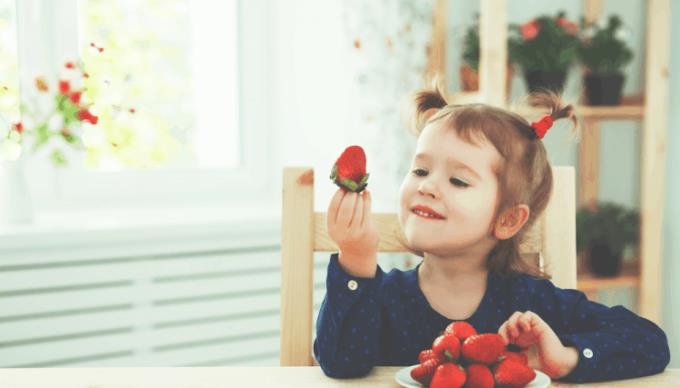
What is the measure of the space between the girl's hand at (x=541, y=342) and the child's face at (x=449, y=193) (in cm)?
13

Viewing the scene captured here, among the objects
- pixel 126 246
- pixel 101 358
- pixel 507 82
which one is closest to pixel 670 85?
pixel 507 82

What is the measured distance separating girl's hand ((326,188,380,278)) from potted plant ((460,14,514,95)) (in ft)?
5.56

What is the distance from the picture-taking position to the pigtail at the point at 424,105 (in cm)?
117

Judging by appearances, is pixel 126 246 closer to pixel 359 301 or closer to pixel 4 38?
pixel 4 38

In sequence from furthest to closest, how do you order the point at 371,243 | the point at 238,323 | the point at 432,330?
1. the point at 238,323
2. the point at 432,330
3. the point at 371,243

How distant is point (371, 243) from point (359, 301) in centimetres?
10

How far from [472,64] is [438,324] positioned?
158 cm

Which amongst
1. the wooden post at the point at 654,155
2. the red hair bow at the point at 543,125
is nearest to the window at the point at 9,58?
the red hair bow at the point at 543,125

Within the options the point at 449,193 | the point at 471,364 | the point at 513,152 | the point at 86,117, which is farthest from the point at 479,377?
the point at 86,117

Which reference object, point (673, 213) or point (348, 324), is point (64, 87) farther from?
point (673, 213)

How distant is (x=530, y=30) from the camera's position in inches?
96.1

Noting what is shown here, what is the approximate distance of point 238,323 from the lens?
8.07ft

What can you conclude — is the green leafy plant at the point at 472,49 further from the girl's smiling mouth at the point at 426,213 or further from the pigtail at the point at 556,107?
the girl's smiling mouth at the point at 426,213

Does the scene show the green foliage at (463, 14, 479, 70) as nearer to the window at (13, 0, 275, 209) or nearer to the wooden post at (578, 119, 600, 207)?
the wooden post at (578, 119, 600, 207)
